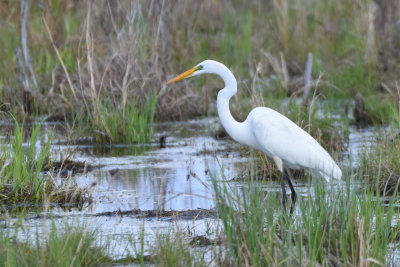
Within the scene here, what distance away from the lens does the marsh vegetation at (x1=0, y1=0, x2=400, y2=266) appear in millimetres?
3648

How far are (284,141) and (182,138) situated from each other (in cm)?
328

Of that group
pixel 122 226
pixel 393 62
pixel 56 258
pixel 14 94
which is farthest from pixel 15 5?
pixel 56 258

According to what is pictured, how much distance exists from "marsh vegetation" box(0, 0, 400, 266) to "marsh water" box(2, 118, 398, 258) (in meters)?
0.03

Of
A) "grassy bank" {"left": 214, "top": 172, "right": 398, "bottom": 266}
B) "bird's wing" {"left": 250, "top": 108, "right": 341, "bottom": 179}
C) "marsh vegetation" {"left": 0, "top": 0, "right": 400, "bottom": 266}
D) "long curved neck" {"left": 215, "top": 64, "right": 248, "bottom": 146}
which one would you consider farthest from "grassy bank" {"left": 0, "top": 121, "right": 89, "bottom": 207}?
"grassy bank" {"left": 214, "top": 172, "right": 398, "bottom": 266}

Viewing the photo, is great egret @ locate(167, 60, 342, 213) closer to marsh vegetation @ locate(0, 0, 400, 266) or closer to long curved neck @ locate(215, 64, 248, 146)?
long curved neck @ locate(215, 64, 248, 146)

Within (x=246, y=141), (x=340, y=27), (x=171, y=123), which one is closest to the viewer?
(x=246, y=141)

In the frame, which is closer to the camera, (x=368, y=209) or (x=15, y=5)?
(x=368, y=209)

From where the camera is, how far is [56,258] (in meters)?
3.34

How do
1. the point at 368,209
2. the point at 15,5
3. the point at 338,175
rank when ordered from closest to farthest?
1. the point at 368,209
2. the point at 338,175
3. the point at 15,5

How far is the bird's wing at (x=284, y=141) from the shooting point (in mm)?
5430

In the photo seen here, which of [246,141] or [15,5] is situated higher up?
[15,5]

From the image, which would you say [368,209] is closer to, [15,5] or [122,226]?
[122,226]

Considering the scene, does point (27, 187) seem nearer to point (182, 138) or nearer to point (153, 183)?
point (153, 183)

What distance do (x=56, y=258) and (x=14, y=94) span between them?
20.6ft
